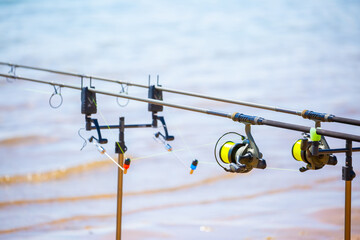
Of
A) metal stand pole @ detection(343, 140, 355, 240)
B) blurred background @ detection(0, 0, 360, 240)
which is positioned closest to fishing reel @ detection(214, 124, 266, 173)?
metal stand pole @ detection(343, 140, 355, 240)

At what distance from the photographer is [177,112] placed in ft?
22.2

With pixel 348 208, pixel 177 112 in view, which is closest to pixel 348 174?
pixel 348 208

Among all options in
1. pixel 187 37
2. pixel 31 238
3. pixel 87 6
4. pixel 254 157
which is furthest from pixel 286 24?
pixel 254 157

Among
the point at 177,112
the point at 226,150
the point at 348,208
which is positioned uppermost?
the point at 177,112

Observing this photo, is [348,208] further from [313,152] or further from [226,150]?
[226,150]

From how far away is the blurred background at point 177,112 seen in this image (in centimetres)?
430

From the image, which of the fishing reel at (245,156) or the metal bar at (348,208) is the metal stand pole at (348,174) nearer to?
the metal bar at (348,208)

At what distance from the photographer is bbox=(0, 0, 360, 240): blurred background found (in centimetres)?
430

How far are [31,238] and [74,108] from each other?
2.99 metres

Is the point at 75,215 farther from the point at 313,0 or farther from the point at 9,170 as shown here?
the point at 313,0

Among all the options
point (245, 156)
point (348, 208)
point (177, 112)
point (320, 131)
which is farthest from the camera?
point (177, 112)

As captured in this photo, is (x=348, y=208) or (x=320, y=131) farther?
(x=348, y=208)

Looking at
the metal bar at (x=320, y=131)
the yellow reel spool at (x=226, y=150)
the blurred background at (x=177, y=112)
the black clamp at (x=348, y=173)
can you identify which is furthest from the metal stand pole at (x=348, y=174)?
the blurred background at (x=177, y=112)

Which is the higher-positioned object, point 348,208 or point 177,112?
point 177,112
